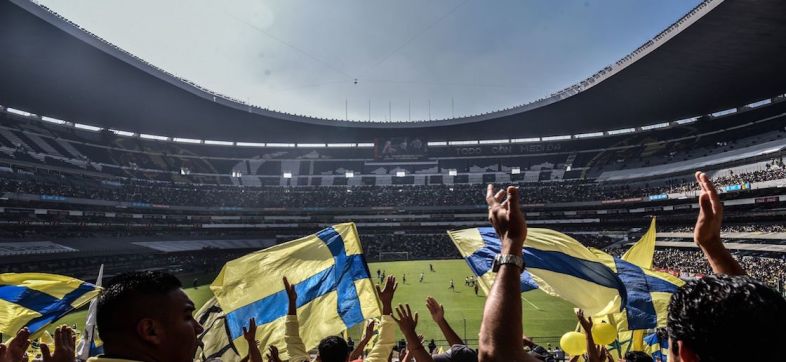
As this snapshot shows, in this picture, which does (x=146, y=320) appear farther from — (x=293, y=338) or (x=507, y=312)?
(x=293, y=338)

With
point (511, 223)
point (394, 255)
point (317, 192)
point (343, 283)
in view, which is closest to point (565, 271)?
point (343, 283)

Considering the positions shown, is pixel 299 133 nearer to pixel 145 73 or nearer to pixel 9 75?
pixel 145 73

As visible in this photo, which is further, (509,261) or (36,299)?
(36,299)

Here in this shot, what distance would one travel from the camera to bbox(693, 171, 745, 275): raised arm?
2.80 meters

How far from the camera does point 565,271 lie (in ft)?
23.1

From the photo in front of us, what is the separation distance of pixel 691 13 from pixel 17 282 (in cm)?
4229

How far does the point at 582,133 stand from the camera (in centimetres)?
7212

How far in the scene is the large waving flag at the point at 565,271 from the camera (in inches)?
264

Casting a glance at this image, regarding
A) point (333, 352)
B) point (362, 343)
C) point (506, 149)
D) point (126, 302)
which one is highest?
point (506, 149)

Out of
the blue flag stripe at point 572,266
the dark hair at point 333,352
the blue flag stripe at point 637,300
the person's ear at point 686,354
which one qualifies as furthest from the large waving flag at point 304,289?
the person's ear at point 686,354

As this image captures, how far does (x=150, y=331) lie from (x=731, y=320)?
7.91 feet

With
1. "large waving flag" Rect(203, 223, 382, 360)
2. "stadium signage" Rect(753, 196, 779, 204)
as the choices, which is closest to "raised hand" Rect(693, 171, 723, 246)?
"large waving flag" Rect(203, 223, 382, 360)

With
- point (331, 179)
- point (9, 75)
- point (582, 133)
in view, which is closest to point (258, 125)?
point (331, 179)

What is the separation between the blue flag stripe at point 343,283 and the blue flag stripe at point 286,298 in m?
0.06
